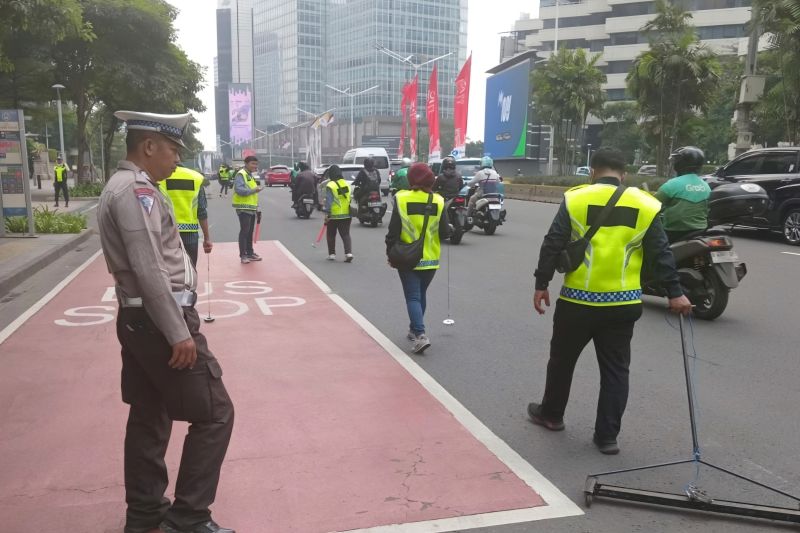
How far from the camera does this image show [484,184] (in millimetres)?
15602

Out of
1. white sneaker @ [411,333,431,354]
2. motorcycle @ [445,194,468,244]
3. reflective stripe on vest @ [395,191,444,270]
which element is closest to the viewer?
white sneaker @ [411,333,431,354]

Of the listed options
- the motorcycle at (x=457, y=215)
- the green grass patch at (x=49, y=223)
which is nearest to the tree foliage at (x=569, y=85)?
the motorcycle at (x=457, y=215)

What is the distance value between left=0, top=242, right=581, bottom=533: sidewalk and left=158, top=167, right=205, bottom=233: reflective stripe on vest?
1261 mm

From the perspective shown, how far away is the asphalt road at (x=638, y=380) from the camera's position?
12.2 feet

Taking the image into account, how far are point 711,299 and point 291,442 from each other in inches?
205

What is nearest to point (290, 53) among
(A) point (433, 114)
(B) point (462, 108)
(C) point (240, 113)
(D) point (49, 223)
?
(C) point (240, 113)

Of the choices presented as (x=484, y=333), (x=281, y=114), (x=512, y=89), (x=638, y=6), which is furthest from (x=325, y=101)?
(x=484, y=333)

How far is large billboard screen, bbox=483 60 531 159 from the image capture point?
45.9m

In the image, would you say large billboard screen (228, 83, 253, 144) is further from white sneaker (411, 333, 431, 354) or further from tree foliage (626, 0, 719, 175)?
white sneaker (411, 333, 431, 354)

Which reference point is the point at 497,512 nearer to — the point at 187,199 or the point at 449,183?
the point at 187,199

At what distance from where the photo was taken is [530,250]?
43.5ft

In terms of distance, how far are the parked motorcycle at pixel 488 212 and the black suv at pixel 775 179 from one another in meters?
4.40

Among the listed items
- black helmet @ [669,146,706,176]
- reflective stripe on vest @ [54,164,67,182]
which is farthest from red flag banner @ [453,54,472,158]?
black helmet @ [669,146,706,176]

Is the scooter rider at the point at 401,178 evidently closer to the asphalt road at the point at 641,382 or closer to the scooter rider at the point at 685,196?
the asphalt road at the point at 641,382
